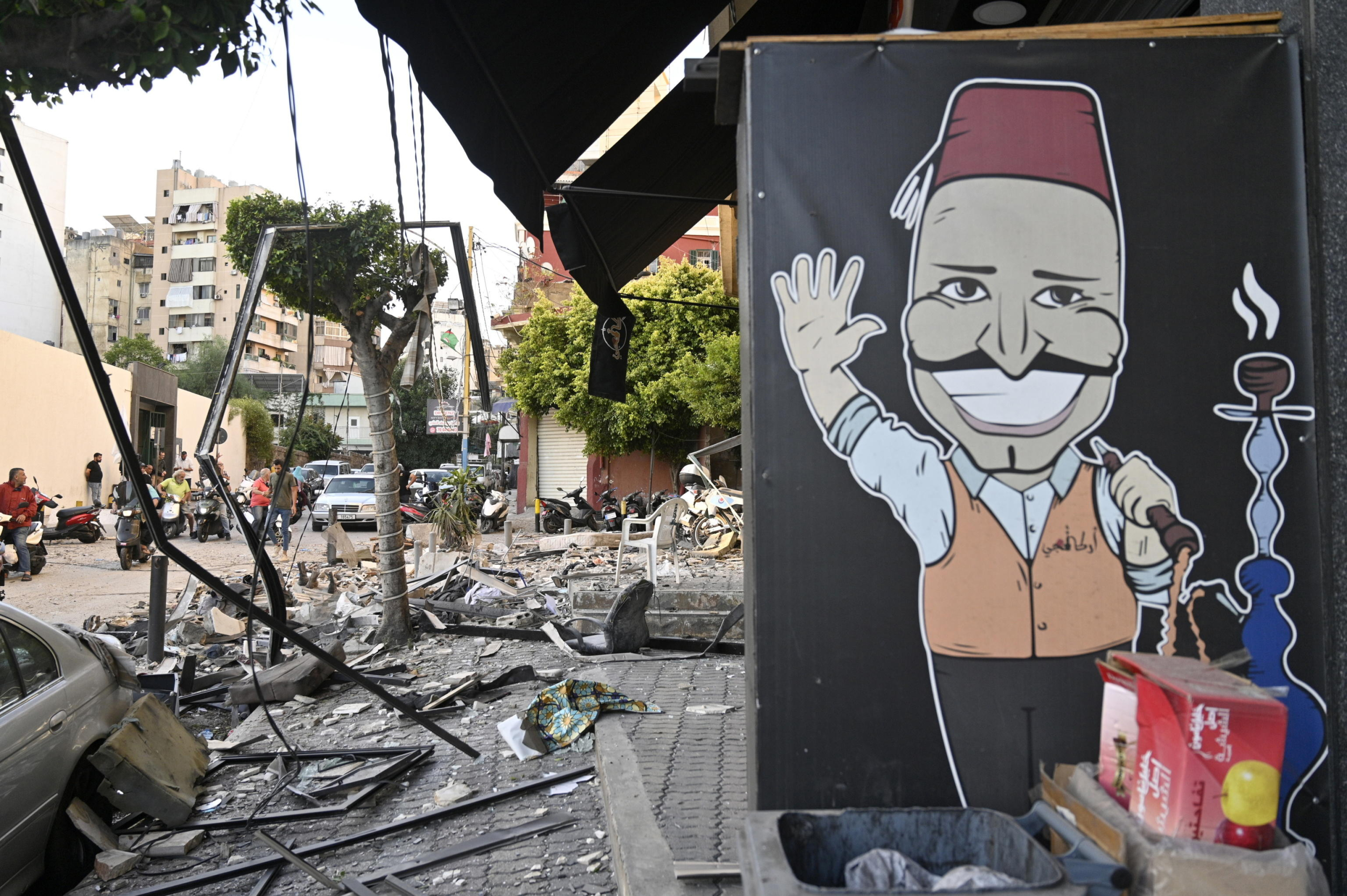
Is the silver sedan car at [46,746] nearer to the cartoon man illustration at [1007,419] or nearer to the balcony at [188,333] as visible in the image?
the cartoon man illustration at [1007,419]

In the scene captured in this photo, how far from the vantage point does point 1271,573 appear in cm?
254

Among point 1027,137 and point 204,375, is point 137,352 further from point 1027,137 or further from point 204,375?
point 1027,137

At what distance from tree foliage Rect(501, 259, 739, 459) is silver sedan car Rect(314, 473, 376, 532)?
644 centimetres

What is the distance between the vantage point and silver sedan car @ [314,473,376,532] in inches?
962

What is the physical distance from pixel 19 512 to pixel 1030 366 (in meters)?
15.5

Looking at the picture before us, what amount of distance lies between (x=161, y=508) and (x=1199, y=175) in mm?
18862

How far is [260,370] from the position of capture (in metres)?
73.6

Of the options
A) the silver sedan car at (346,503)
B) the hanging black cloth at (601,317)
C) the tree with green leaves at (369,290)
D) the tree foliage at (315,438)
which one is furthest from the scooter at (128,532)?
the tree foliage at (315,438)

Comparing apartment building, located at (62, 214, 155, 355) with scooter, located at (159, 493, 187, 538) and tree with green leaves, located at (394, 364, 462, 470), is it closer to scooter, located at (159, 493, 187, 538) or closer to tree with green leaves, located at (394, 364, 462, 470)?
tree with green leaves, located at (394, 364, 462, 470)

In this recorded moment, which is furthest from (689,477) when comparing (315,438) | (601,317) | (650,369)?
(315,438)

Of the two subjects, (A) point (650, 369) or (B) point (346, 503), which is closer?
(B) point (346, 503)

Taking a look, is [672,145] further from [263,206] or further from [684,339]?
[684,339]

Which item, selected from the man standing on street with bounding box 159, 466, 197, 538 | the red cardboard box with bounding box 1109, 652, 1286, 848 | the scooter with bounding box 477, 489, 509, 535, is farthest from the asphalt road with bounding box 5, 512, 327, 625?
the red cardboard box with bounding box 1109, 652, 1286, 848

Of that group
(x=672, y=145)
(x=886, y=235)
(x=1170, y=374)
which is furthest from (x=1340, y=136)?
(x=672, y=145)
